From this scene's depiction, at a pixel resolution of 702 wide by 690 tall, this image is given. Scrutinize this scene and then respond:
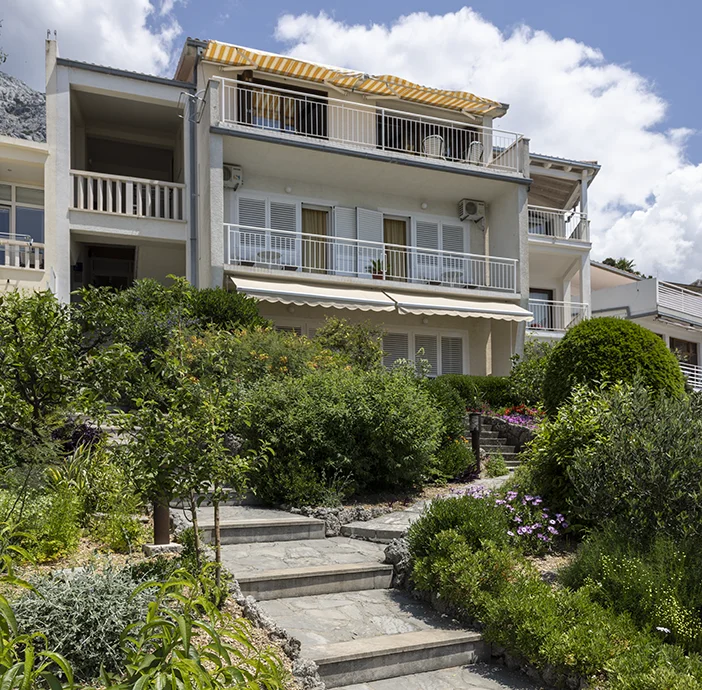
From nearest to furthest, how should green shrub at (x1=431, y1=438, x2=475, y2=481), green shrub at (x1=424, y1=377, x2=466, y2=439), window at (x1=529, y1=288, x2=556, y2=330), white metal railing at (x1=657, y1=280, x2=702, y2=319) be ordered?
1. green shrub at (x1=431, y1=438, x2=475, y2=481)
2. green shrub at (x1=424, y1=377, x2=466, y2=439)
3. window at (x1=529, y1=288, x2=556, y2=330)
4. white metal railing at (x1=657, y1=280, x2=702, y2=319)

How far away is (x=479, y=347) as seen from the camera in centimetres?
2227

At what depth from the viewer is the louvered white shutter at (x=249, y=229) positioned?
18.6 meters

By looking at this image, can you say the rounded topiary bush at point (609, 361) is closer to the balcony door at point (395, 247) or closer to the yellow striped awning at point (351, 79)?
the balcony door at point (395, 247)

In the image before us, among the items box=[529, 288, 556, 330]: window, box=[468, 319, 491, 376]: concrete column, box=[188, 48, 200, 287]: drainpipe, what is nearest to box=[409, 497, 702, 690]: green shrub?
box=[188, 48, 200, 287]: drainpipe

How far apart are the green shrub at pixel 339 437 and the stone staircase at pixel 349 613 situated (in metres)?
1.25

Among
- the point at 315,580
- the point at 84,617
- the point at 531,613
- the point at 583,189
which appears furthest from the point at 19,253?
the point at 583,189

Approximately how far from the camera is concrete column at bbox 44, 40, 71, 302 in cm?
1734

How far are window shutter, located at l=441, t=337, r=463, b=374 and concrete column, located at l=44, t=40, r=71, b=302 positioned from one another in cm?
1175

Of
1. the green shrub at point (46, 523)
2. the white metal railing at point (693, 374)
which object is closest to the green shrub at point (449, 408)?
the green shrub at point (46, 523)

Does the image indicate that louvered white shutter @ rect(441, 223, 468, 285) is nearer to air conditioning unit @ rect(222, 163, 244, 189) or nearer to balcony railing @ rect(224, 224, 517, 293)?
balcony railing @ rect(224, 224, 517, 293)

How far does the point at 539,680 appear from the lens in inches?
204

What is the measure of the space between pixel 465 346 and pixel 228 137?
10.3 m

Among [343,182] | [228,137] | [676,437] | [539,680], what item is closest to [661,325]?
[343,182]

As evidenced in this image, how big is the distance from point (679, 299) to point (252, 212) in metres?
20.6
